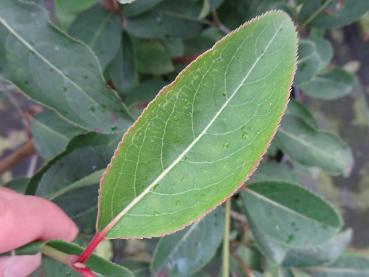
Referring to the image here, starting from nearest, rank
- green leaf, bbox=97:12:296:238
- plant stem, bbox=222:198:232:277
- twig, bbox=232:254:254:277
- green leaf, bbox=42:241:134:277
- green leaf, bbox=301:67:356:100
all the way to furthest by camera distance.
Answer: green leaf, bbox=97:12:296:238 → green leaf, bbox=42:241:134:277 → plant stem, bbox=222:198:232:277 → twig, bbox=232:254:254:277 → green leaf, bbox=301:67:356:100

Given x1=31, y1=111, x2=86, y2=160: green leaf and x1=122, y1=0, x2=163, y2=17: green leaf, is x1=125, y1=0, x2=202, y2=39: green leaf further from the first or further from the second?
x1=31, y1=111, x2=86, y2=160: green leaf

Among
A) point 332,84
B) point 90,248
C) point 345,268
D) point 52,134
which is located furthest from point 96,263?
point 332,84

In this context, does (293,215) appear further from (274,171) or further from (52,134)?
(52,134)

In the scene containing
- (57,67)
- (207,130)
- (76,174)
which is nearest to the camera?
(207,130)

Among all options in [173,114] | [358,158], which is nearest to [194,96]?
[173,114]

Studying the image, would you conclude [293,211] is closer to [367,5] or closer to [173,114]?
[367,5]

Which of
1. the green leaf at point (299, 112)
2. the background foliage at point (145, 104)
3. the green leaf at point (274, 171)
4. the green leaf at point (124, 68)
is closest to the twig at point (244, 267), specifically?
the background foliage at point (145, 104)

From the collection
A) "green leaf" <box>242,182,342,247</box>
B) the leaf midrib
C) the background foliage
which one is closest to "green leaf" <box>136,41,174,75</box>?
the background foliage

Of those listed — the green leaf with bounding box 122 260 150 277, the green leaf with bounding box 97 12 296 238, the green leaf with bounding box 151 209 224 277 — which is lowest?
the green leaf with bounding box 122 260 150 277
